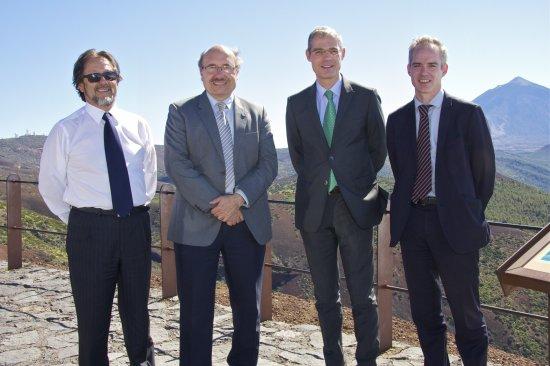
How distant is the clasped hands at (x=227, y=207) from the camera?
3316 millimetres

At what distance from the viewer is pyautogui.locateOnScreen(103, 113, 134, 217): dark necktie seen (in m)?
3.28

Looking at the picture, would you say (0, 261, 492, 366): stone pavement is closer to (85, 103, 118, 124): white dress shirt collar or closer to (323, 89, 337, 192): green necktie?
(323, 89, 337, 192): green necktie

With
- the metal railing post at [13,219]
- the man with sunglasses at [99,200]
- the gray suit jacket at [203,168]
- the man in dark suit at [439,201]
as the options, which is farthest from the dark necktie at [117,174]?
the metal railing post at [13,219]

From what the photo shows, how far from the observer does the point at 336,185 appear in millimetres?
3465

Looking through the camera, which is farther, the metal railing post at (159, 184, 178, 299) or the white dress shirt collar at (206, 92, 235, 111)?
the metal railing post at (159, 184, 178, 299)

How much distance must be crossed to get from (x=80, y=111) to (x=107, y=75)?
0.29 meters

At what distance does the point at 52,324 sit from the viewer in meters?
5.49

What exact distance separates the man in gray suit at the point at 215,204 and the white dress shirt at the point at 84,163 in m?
0.21

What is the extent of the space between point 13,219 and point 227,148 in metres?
5.36

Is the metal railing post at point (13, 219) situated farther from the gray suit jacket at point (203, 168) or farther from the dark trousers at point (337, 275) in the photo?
the dark trousers at point (337, 275)

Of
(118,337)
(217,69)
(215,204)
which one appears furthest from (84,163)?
(118,337)

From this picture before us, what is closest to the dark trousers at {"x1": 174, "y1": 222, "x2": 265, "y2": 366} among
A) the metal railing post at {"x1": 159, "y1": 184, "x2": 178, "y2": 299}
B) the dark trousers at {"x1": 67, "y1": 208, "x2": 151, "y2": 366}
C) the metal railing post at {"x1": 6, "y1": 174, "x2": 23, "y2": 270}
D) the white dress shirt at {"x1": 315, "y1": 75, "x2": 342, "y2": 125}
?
the dark trousers at {"x1": 67, "y1": 208, "x2": 151, "y2": 366}

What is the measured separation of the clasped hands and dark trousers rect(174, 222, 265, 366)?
0.09 metres

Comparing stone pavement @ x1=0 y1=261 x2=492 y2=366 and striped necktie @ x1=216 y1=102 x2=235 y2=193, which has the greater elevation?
striped necktie @ x1=216 y1=102 x2=235 y2=193
